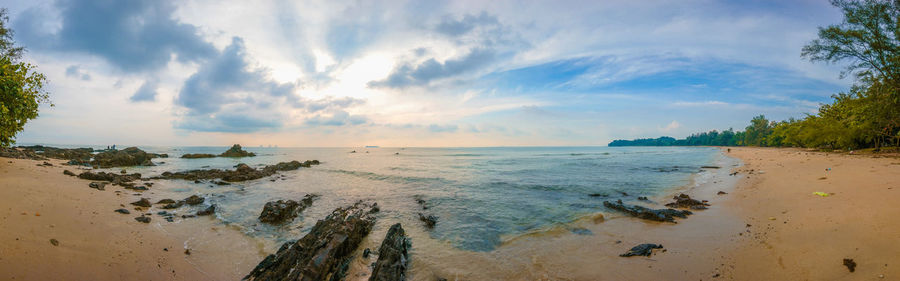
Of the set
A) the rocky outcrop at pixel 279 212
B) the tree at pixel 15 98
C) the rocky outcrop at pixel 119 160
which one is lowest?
the rocky outcrop at pixel 279 212

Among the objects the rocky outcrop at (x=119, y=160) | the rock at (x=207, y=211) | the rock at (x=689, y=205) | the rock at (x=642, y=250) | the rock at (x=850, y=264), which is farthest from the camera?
the rocky outcrop at (x=119, y=160)

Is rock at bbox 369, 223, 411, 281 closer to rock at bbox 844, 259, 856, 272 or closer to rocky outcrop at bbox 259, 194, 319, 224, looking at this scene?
rocky outcrop at bbox 259, 194, 319, 224

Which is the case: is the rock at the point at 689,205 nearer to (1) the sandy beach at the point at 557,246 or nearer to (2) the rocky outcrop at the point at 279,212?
(1) the sandy beach at the point at 557,246

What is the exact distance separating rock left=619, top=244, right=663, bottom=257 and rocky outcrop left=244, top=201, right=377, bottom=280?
23.7 ft

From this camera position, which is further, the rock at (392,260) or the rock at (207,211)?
the rock at (207,211)

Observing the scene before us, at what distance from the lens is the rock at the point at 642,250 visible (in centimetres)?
720

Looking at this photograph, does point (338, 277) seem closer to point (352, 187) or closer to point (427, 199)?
point (427, 199)

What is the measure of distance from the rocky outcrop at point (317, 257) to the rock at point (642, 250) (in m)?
7.22

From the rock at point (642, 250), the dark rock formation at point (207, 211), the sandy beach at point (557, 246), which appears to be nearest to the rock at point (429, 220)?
the sandy beach at point (557, 246)

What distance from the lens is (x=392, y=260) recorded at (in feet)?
21.9

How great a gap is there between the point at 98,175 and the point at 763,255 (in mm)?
30049

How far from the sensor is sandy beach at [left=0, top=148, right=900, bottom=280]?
18.2ft

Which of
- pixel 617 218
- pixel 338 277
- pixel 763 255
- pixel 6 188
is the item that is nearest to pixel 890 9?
pixel 617 218

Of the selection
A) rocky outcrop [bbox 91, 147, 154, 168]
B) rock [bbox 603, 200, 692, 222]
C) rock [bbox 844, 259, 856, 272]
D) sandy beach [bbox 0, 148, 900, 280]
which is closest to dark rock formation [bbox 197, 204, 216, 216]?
sandy beach [bbox 0, 148, 900, 280]
